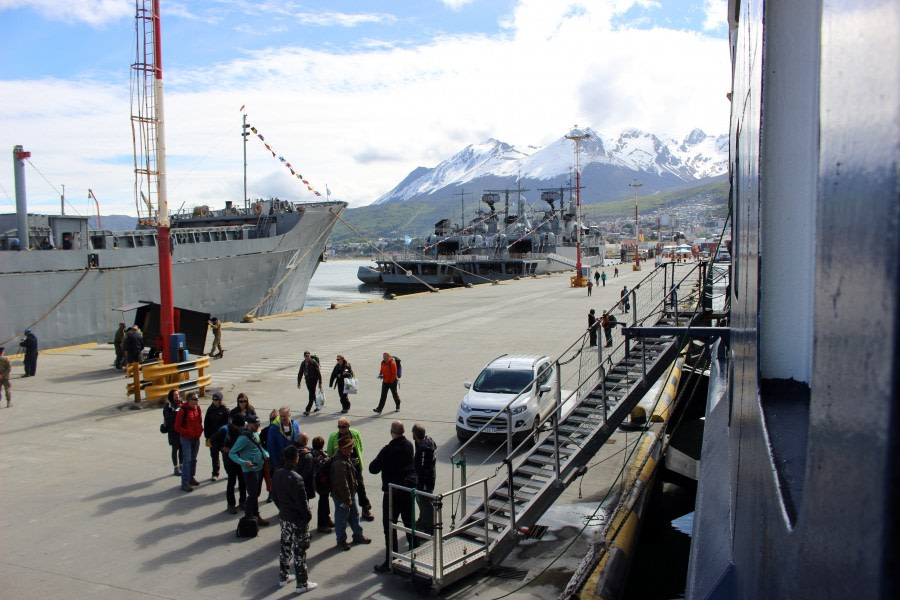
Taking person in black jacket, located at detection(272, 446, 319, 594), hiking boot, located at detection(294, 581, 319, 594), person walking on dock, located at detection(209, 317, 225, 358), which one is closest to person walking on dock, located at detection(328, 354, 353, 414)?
person in black jacket, located at detection(272, 446, 319, 594)

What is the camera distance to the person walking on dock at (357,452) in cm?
745

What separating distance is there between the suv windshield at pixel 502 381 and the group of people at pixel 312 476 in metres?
3.87

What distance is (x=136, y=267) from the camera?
28109mm

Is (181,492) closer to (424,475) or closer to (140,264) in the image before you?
(424,475)

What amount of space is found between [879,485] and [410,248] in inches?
3105

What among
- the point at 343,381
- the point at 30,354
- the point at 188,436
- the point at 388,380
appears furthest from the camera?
the point at 30,354

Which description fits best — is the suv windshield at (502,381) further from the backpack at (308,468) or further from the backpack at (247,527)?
the backpack at (247,527)

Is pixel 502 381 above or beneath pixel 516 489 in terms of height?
above

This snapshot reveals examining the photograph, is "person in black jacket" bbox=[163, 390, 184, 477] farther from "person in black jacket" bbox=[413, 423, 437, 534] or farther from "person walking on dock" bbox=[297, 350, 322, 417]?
"person in black jacket" bbox=[413, 423, 437, 534]

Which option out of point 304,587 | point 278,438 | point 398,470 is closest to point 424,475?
point 398,470

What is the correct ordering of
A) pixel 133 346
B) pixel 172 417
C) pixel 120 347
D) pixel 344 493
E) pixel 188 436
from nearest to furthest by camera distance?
pixel 344 493 → pixel 188 436 → pixel 172 417 → pixel 133 346 → pixel 120 347

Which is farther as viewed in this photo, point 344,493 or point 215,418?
point 215,418

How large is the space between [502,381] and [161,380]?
23.4 feet

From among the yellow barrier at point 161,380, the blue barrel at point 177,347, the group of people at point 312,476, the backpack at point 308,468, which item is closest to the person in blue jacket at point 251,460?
the group of people at point 312,476
